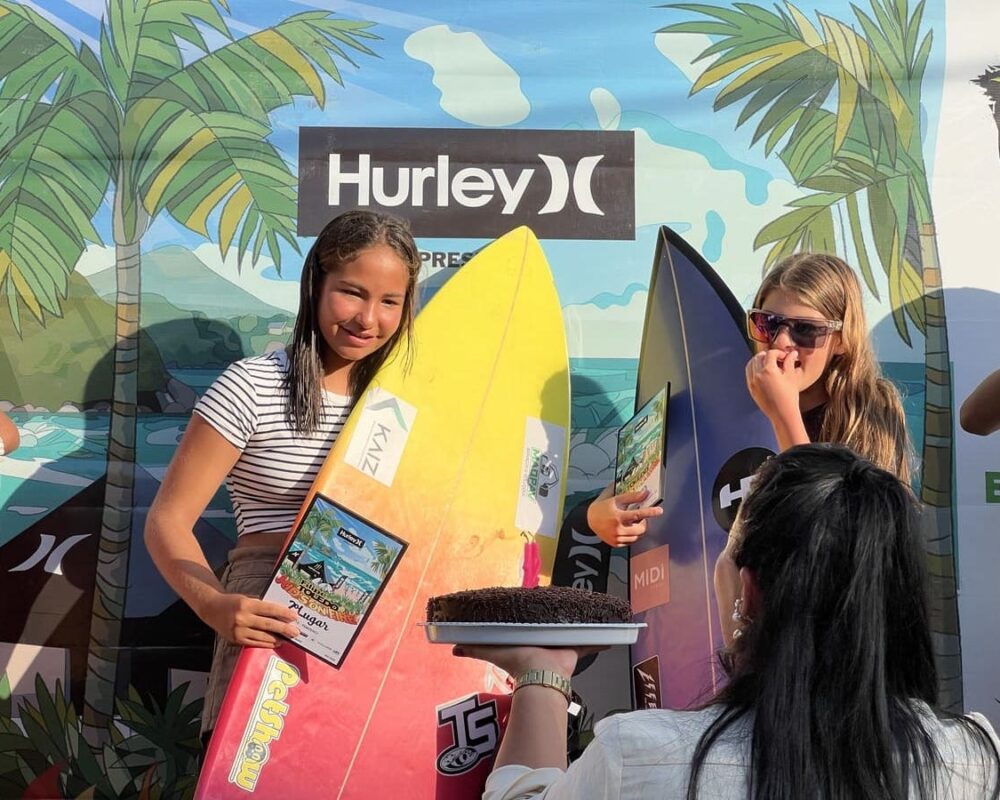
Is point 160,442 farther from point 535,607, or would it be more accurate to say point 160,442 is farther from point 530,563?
point 535,607

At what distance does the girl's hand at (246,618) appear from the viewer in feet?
6.86

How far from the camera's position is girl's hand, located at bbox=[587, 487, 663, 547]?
97.1 inches

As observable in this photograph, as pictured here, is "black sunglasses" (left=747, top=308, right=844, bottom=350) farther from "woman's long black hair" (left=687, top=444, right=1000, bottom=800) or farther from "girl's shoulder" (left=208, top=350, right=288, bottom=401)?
"woman's long black hair" (left=687, top=444, right=1000, bottom=800)

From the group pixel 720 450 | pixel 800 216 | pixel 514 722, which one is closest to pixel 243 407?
pixel 720 450

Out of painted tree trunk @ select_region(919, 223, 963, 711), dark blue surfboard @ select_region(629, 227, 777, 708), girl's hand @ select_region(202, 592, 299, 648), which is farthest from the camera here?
painted tree trunk @ select_region(919, 223, 963, 711)

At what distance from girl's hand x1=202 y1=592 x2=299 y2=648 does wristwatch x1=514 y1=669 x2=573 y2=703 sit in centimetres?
109

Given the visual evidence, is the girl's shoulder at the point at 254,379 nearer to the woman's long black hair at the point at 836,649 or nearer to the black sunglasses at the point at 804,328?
the black sunglasses at the point at 804,328

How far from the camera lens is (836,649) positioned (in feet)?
3.24

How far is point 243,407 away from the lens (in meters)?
2.20

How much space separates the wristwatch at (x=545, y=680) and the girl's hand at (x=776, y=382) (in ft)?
3.84

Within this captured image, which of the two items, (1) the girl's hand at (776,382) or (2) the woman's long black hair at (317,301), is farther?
(2) the woman's long black hair at (317,301)

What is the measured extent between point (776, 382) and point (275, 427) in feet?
3.18

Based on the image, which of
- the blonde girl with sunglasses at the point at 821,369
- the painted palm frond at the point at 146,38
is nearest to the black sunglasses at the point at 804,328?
the blonde girl with sunglasses at the point at 821,369

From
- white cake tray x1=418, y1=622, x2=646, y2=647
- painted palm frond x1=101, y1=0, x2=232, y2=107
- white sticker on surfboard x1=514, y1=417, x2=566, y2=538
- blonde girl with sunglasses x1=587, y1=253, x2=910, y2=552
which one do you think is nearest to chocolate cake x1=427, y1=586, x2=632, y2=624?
white cake tray x1=418, y1=622, x2=646, y2=647
